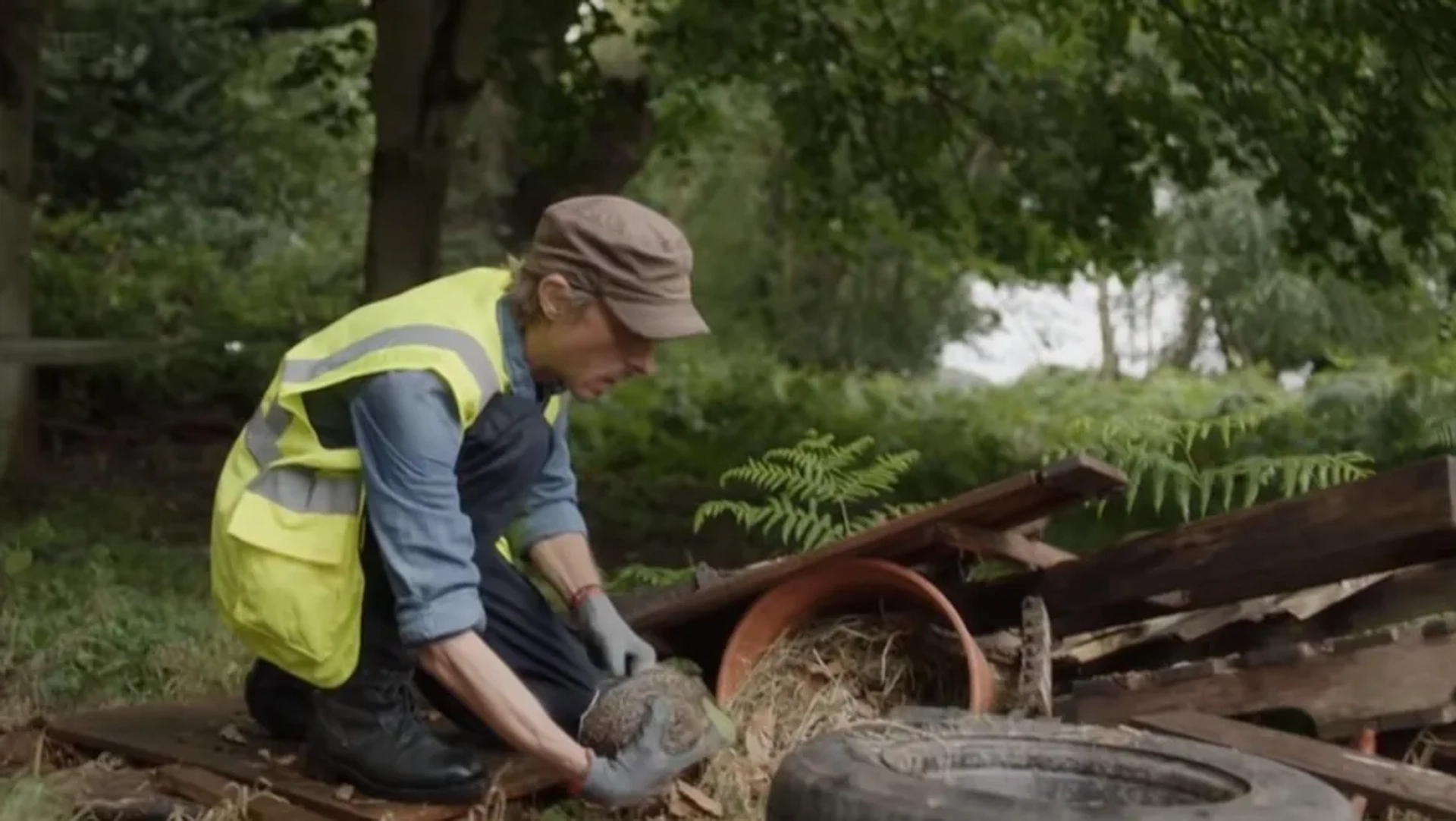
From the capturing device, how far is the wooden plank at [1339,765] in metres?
3.30

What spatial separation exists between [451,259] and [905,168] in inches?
128

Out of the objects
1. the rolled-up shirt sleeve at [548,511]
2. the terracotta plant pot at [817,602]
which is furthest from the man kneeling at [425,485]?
the terracotta plant pot at [817,602]

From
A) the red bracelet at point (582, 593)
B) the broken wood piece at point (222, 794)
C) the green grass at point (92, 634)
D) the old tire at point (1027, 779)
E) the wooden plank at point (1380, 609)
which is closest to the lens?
the old tire at point (1027, 779)

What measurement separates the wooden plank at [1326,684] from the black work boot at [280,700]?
5.55 feet

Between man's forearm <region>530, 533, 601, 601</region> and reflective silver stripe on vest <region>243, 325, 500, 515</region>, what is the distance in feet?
2.53

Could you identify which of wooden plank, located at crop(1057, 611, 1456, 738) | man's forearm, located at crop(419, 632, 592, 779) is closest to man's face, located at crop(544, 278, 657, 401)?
man's forearm, located at crop(419, 632, 592, 779)

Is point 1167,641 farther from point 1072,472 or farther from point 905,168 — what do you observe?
point 905,168

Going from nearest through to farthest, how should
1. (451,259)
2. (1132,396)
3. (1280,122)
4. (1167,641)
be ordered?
(1167,641) → (1280,122) → (451,259) → (1132,396)

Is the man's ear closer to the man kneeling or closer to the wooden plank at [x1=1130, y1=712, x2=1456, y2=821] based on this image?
the man kneeling

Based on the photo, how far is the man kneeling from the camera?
3307mm

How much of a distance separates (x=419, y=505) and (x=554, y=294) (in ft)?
1.59

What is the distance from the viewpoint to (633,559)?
7.52m

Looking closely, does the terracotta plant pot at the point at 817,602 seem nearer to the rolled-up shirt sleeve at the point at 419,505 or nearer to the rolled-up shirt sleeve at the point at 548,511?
the rolled-up shirt sleeve at the point at 548,511

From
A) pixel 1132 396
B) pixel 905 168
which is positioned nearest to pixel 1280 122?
pixel 905 168
